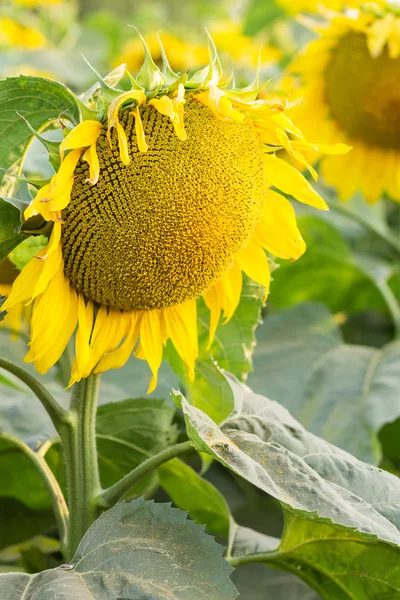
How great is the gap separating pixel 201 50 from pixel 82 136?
4.47ft

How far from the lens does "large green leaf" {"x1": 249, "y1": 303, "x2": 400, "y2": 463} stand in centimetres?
104

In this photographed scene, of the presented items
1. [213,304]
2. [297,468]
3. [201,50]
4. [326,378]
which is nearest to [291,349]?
[326,378]

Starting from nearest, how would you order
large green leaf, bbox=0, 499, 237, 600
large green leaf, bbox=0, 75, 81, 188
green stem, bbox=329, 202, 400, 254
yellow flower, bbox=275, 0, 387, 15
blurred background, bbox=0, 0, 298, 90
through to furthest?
large green leaf, bbox=0, 499, 237, 600 → large green leaf, bbox=0, 75, 81, 188 → yellow flower, bbox=275, 0, 387, 15 → green stem, bbox=329, 202, 400, 254 → blurred background, bbox=0, 0, 298, 90

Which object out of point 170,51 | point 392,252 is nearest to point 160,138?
point 392,252

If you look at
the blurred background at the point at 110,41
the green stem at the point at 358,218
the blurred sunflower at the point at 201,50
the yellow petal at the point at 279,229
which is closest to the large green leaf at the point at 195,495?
the yellow petal at the point at 279,229

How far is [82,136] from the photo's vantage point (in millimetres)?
635

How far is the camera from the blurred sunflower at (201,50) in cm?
176

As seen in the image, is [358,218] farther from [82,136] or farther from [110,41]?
[110,41]

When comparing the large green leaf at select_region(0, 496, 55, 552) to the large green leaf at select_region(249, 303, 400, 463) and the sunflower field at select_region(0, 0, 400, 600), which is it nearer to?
the sunflower field at select_region(0, 0, 400, 600)

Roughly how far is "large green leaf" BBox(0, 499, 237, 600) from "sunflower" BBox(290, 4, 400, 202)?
788 mm

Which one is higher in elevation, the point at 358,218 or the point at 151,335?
the point at 151,335

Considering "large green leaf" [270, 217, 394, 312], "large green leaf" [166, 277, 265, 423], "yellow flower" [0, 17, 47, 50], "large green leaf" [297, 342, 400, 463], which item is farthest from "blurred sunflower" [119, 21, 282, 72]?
"large green leaf" [166, 277, 265, 423]

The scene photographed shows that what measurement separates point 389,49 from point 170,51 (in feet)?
2.18

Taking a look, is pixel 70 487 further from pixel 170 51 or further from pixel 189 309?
pixel 170 51
